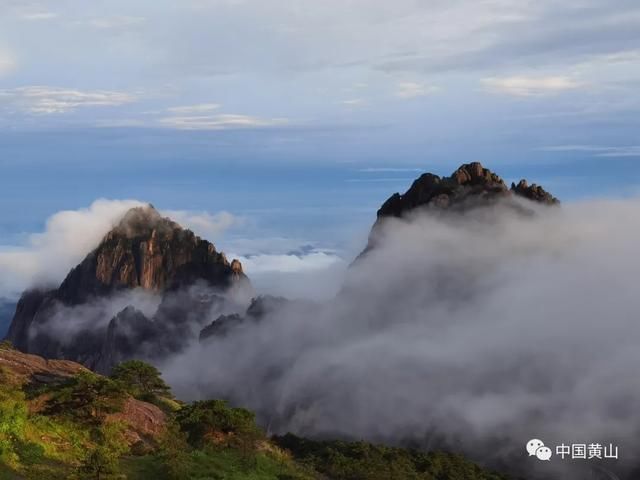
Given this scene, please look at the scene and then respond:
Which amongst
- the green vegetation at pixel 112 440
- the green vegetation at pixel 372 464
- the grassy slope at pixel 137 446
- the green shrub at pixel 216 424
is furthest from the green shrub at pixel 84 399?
the green vegetation at pixel 372 464

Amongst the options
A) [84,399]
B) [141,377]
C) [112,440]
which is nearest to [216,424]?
[112,440]

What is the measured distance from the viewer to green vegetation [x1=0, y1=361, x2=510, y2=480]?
32.1 meters

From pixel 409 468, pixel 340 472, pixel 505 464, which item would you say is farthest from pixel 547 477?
pixel 340 472

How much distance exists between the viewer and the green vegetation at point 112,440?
3209 cm

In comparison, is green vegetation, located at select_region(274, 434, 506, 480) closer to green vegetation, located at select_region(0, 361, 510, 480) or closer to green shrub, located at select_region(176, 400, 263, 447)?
green vegetation, located at select_region(0, 361, 510, 480)

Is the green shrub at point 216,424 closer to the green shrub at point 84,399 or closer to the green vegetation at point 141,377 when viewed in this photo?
the green shrub at point 84,399

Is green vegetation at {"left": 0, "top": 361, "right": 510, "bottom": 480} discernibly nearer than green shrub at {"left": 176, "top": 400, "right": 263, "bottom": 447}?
Yes

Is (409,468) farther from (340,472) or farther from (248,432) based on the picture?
(248,432)

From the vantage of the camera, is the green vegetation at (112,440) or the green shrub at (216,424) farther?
the green shrub at (216,424)

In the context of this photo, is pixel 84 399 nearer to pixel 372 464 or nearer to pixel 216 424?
pixel 216 424

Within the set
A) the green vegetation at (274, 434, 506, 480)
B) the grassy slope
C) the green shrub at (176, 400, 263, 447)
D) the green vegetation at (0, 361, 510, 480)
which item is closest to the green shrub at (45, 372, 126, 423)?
the green vegetation at (0, 361, 510, 480)

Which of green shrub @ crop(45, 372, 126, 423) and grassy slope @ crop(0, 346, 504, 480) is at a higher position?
green shrub @ crop(45, 372, 126, 423)

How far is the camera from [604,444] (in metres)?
190

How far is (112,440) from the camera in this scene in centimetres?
3828
